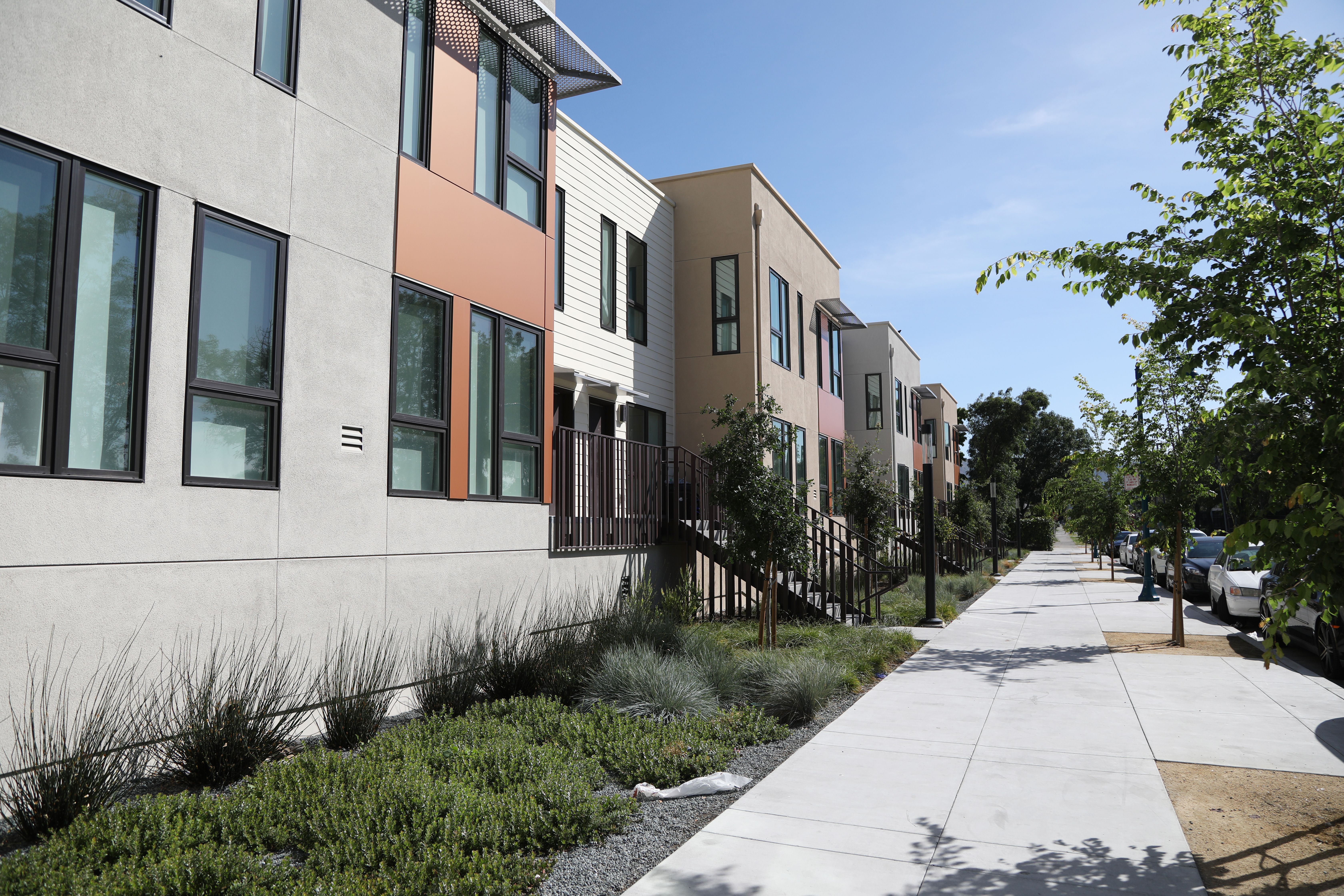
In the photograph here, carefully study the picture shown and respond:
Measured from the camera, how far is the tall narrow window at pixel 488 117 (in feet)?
31.9

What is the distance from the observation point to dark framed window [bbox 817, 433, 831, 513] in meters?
21.6

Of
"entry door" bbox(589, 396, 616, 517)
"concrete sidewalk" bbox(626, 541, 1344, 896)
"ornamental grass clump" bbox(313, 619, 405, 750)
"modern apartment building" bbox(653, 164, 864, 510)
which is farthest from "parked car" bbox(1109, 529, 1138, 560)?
"ornamental grass clump" bbox(313, 619, 405, 750)

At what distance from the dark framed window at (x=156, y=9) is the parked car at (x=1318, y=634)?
28.9 ft

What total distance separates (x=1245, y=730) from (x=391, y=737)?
7012mm

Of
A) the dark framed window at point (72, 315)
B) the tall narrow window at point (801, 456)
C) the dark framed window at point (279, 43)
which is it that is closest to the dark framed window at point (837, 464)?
the tall narrow window at point (801, 456)

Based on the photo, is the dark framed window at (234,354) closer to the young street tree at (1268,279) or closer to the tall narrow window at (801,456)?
the young street tree at (1268,279)

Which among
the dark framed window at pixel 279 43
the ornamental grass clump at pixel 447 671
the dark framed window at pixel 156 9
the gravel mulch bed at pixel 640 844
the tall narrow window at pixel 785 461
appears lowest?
the gravel mulch bed at pixel 640 844

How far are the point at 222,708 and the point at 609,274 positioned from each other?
425 inches

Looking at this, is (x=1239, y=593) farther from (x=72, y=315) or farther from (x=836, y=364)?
(x=72, y=315)

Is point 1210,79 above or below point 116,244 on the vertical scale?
above

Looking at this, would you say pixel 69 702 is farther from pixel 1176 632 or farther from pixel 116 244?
pixel 1176 632

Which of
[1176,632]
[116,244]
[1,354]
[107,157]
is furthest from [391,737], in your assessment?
[1176,632]

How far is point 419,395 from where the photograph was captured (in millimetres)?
8555

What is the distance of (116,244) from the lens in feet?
19.1
